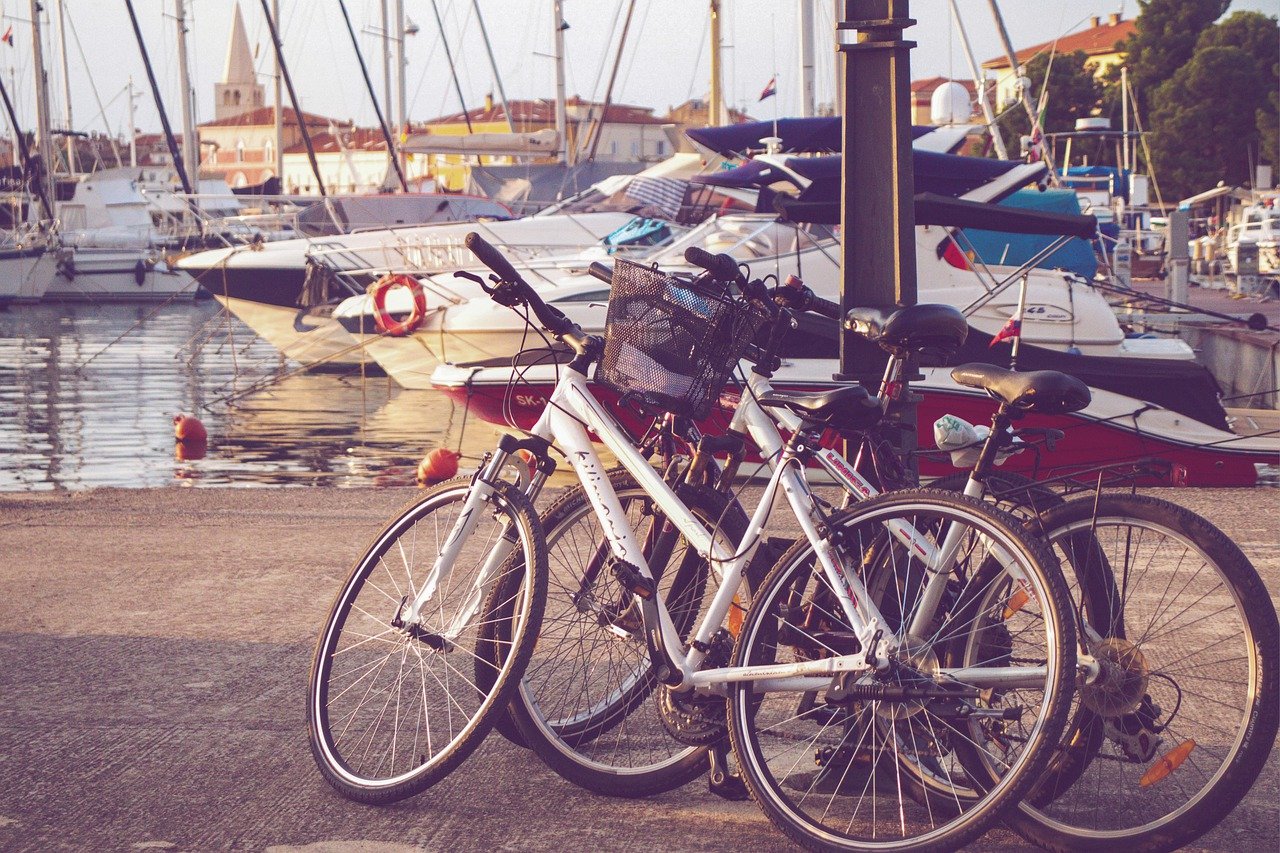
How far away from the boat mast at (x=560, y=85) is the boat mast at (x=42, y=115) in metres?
16.2

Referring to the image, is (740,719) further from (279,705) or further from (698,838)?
(279,705)

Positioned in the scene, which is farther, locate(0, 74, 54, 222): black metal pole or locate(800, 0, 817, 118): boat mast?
locate(0, 74, 54, 222): black metal pole

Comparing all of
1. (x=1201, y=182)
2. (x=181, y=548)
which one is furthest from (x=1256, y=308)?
(x=1201, y=182)

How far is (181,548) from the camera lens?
7.12 m

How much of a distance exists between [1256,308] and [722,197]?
1212 centimetres

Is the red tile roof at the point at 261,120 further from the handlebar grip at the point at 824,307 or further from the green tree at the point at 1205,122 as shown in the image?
the handlebar grip at the point at 824,307

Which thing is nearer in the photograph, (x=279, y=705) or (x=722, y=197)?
(x=279, y=705)

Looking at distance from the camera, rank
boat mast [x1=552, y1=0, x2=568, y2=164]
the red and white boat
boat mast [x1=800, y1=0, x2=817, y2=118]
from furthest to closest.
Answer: boat mast [x1=552, y1=0, x2=568, y2=164], boat mast [x1=800, y1=0, x2=817, y2=118], the red and white boat

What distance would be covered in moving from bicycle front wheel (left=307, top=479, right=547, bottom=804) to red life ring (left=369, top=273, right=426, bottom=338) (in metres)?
11.5

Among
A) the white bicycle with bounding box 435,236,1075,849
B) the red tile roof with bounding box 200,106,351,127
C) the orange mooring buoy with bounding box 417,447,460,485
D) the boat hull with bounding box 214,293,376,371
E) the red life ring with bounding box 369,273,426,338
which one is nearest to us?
the white bicycle with bounding box 435,236,1075,849

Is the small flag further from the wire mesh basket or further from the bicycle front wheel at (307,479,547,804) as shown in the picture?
the wire mesh basket

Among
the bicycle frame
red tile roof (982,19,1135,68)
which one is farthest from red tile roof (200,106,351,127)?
the bicycle frame

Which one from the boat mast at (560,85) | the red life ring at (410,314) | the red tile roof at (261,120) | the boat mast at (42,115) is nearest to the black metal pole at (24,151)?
the boat mast at (42,115)

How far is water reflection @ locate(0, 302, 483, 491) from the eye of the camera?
13.7 metres
